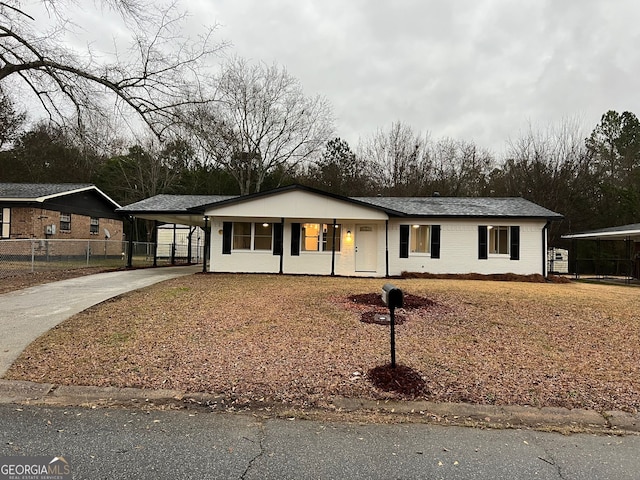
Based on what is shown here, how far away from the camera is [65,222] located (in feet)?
73.1

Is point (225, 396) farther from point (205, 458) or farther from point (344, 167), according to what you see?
point (344, 167)

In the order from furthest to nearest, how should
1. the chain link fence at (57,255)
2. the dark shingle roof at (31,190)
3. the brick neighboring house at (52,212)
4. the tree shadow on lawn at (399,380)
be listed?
the brick neighboring house at (52,212)
the dark shingle roof at (31,190)
the chain link fence at (57,255)
the tree shadow on lawn at (399,380)

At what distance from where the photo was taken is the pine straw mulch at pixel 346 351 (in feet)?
13.7

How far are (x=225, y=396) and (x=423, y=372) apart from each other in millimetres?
2326

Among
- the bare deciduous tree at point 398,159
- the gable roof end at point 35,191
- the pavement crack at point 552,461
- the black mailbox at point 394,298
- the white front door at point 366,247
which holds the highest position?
the bare deciduous tree at point 398,159

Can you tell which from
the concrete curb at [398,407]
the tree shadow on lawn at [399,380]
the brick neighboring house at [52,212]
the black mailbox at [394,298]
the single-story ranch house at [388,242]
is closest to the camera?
the concrete curb at [398,407]

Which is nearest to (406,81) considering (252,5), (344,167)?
(344,167)

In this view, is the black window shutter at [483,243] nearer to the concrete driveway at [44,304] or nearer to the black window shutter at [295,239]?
the black window shutter at [295,239]

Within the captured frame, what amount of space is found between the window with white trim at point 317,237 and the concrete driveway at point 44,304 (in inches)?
232

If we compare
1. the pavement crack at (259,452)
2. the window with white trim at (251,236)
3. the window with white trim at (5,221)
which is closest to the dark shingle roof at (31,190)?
the window with white trim at (5,221)

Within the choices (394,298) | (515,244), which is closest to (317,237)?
(515,244)

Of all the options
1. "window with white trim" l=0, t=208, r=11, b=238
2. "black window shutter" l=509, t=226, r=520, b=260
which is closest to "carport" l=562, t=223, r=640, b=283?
"black window shutter" l=509, t=226, r=520, b=260

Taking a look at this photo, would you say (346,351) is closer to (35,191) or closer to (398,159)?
(35,191)

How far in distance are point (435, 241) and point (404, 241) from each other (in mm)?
1257
